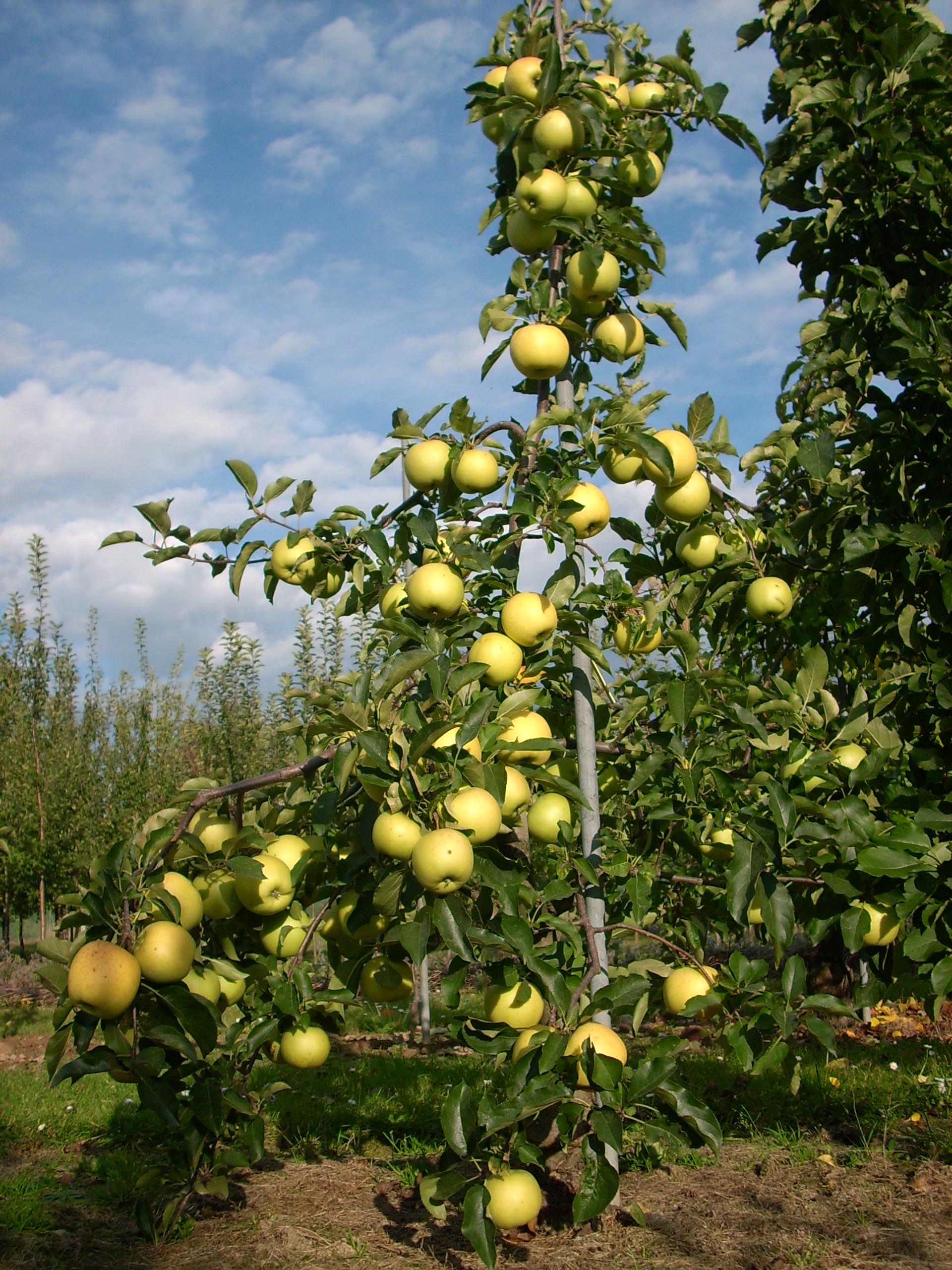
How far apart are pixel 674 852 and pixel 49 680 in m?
12.5

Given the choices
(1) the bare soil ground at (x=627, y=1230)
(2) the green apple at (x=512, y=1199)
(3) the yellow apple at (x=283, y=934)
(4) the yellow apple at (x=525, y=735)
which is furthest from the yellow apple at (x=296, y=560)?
(1) the bare soil ground at (x=627, y=1230)

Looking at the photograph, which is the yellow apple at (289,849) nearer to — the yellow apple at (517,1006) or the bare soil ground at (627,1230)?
the yellow apple at (517,1006)

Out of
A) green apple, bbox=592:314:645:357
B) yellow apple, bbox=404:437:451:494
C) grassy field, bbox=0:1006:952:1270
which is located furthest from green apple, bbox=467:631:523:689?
grassy field, bbox=0:1006:952:1270

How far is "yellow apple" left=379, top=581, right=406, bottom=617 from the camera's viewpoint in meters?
2.43

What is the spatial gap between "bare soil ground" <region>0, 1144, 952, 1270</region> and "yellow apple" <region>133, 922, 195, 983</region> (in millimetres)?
1098

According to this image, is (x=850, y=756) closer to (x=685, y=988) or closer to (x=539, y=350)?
(x=685, y=988)

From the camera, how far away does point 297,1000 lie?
220 centimetres

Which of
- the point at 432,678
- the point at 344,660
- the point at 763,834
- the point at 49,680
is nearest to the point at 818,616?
the point at 763,834

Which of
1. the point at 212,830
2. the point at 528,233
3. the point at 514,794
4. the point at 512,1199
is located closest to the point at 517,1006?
the point at 512,1199

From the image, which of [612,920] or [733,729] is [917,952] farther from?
[612,920]

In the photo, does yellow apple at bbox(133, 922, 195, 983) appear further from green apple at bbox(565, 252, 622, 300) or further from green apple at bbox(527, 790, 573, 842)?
green apple at bbox(565, 252, 622, 300)

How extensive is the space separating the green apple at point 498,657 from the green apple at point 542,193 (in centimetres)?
104

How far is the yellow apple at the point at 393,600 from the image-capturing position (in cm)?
243

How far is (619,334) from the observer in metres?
2.44
